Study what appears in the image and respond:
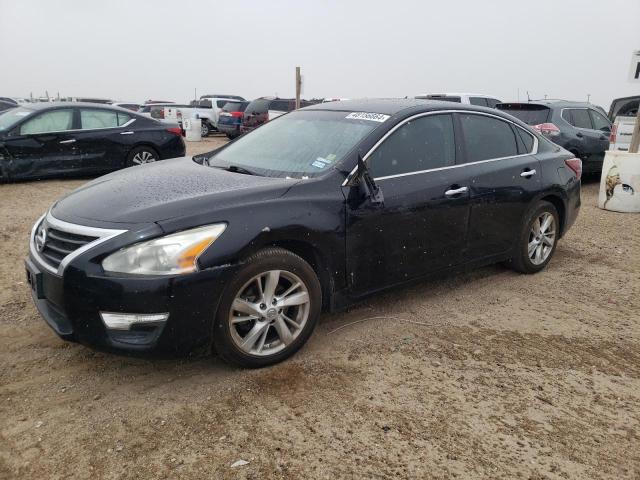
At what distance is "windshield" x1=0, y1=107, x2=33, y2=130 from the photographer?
28.4 feet

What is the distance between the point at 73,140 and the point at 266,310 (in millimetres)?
7409

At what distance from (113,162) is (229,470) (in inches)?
324

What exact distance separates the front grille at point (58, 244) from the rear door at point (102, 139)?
671 cm

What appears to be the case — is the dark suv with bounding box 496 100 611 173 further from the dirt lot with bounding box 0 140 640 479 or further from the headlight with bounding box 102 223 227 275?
the headlight with bounding box 102 223 227 275

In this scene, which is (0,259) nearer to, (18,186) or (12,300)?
(12,300)

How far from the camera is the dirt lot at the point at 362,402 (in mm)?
2420

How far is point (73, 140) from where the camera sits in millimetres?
9086

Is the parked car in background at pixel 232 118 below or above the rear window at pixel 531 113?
below

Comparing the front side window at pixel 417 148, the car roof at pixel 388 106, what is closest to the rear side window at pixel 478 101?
the car roof at pixel 388 106

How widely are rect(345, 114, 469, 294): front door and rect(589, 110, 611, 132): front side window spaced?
25.0ft

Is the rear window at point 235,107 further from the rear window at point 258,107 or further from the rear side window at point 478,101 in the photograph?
the rear side window at point 478,101

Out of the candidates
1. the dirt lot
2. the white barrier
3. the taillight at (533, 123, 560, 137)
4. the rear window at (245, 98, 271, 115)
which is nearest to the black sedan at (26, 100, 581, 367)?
the dirt lot

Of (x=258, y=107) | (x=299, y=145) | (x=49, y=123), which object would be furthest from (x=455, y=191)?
(x=258, y=107)

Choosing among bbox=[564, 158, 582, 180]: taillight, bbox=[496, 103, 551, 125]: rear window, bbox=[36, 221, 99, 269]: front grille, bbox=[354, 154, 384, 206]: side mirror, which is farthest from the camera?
bbox=[496, 103, 551, 125]: rear window
